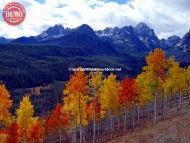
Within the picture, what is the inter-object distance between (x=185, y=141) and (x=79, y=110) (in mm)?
31282

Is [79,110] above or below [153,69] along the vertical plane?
below

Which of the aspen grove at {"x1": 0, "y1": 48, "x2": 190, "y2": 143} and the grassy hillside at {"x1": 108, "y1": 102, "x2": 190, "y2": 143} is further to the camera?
the aspen grove at {"x1": 0, "y1": 48, "x2": 190, "y2": 143}

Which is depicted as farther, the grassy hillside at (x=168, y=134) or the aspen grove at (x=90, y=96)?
the aspen grove at (x=90, y=96)

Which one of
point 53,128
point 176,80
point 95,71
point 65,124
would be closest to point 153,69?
point 95,71

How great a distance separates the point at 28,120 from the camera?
57.2m

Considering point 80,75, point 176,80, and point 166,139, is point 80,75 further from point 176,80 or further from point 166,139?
point 176,80

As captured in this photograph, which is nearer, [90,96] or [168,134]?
[168,134]

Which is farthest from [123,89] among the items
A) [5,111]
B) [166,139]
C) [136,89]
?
[166,139]

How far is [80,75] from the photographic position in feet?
166

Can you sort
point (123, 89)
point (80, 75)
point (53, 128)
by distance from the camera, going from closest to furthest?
point (80, 75) < point (123, 89) < point (53, 128)

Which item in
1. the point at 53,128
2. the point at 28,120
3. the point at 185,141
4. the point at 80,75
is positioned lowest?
the point at 53,128

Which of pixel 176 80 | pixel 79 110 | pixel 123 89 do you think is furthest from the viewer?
pixel 176 80

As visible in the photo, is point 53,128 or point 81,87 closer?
point 81,87

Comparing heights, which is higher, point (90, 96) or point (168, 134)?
point (90, 96)
